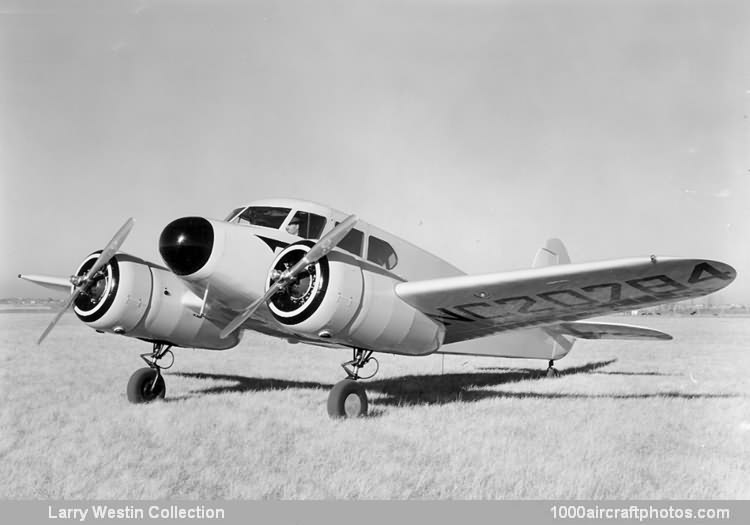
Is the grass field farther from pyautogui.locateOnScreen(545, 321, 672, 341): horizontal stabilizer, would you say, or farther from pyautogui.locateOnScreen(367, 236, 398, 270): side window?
pyautogui.locateOnScreen(367, 236, 398, 270): side window

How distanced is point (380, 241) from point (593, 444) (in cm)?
403

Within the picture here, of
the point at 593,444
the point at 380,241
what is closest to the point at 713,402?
the point at 593,444

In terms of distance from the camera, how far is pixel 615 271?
6.12 m

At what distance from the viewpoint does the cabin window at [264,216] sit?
25.2 feet

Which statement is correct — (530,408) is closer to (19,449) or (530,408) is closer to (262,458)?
(262,458)

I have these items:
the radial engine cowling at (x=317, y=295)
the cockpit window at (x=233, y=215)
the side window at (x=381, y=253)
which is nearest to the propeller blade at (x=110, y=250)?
the cockpit window at (x=233, y=215)

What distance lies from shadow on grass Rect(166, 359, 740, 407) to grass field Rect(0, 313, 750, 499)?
0.07 meters

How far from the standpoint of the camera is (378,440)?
6020 mm

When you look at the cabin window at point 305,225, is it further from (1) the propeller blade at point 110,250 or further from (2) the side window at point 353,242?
(1) the propeller blade at point 110,250

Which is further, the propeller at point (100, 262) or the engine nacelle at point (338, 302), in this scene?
the propeller at point (100, 262)

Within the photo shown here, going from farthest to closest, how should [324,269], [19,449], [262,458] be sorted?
[324,269], [19,449], [262,458]

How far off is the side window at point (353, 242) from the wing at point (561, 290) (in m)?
1.01

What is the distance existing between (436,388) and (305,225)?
5.08 m

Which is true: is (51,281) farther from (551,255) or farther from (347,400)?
(551,255)
